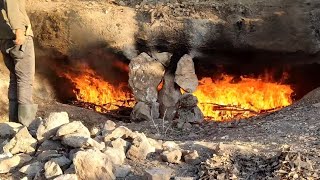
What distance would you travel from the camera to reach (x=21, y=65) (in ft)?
15.5

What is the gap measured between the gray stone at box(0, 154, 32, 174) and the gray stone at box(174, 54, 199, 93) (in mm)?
3002

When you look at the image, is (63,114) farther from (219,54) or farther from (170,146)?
(219,54)

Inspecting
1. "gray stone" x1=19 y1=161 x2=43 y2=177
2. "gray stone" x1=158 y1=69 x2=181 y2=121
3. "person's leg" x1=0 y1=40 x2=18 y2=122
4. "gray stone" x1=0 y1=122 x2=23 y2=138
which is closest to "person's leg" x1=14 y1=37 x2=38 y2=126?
"person's leg" x1=0 y1=40 x2=18 y2=122

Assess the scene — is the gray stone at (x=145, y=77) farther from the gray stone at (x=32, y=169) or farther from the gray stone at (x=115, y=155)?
the gray stone at (x=32, y=169)

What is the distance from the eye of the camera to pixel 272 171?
3.35 metres

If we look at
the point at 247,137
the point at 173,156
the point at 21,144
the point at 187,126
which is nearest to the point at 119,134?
the point at 173,156

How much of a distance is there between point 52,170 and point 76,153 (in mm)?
206

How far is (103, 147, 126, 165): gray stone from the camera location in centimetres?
350

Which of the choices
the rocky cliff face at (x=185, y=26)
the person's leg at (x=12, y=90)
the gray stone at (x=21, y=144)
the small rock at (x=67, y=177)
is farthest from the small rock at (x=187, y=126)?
the small rock at (x=67, y=177)

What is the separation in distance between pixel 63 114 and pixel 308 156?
1951 millimetres

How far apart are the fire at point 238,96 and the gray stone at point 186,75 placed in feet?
1.87

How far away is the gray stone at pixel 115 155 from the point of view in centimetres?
350

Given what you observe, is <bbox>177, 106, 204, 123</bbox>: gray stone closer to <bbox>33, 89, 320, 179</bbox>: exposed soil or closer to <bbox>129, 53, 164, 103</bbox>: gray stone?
<bbox>33, 89, 320, 179</bbox>: exposed soil

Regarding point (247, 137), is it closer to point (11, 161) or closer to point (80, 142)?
point (80, 142)
